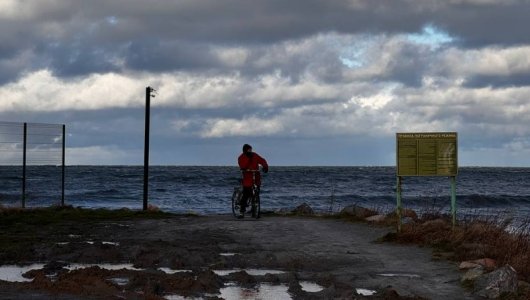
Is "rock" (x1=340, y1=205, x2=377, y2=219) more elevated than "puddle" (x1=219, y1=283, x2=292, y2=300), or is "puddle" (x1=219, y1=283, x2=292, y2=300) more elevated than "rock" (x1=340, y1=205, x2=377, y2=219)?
"rock" (x1=340, y1=205, x2=377, y2=219)

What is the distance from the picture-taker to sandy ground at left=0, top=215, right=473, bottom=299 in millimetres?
9453

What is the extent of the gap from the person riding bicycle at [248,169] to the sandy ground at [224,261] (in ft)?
6.86

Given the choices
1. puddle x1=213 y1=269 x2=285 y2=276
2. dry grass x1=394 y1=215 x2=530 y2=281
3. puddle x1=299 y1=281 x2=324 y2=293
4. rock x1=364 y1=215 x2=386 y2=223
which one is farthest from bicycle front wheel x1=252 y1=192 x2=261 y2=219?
puddle x1=299 y1=281 x2=324 y2=293

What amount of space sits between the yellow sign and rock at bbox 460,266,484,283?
4.61 meters

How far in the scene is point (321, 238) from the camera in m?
15.7

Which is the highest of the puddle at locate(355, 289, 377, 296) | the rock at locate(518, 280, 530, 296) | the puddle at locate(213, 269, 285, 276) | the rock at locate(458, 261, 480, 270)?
the rock at locate(458, 261, 480, 270)

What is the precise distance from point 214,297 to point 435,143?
25.3ft

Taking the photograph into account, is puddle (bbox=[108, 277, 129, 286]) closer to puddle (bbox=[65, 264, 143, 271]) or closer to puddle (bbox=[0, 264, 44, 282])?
puddle (bbox=[65, 264, 143, 271])

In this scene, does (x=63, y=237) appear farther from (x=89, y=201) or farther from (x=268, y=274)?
(x=89, y=201)

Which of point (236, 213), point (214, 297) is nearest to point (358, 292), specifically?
point (214, 297)

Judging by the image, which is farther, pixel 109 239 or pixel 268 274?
pixel 109 239

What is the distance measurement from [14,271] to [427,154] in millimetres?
8557

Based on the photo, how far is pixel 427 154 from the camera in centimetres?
1517

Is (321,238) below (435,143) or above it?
below
